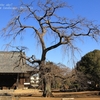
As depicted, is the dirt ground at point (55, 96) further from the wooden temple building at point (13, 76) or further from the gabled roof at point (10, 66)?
the wooden temple building at point (13, 76)

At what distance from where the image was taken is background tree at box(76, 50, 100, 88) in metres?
35.4

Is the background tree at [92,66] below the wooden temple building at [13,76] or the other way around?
the other way around

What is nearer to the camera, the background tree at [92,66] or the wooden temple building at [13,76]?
the wooden temple building at [13,76]

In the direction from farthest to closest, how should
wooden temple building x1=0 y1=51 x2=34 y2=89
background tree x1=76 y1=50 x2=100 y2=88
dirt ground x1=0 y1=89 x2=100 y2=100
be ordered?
1. background tree x1=76 y1=50 x2=100 y2=88
2. wooden temple building x1=0 y1=51 x2=34 y2=89
3. dirt ground x1=0 y1=89 x2=100 y2=100

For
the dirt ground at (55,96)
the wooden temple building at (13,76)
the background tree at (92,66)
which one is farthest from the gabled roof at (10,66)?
the background tree at (92,66)

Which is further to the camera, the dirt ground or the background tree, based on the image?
the background tree

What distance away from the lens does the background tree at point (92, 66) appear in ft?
116

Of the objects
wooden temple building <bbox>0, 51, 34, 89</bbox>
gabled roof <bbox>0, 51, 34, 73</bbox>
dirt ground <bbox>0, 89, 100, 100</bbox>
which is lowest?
dirt ground <bbox>0, 89, 100, 100</bbox>

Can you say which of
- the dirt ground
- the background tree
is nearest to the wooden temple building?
the dirt ground

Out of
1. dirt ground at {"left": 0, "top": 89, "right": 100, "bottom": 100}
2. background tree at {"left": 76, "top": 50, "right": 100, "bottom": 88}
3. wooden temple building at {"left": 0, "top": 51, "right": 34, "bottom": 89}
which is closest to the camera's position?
dirt ground at {"left": 0, "top": 89, "right": 100, "bottom": 100}

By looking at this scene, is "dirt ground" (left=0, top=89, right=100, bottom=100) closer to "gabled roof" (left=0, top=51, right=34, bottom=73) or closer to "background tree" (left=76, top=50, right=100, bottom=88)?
"gabled roof" (left=0, top=51, right=34, bottom=73)

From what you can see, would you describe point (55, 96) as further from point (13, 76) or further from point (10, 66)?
point (10, 66)

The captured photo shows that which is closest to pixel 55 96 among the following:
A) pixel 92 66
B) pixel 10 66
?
pixel 10 66

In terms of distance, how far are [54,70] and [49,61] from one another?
2.94 feet
